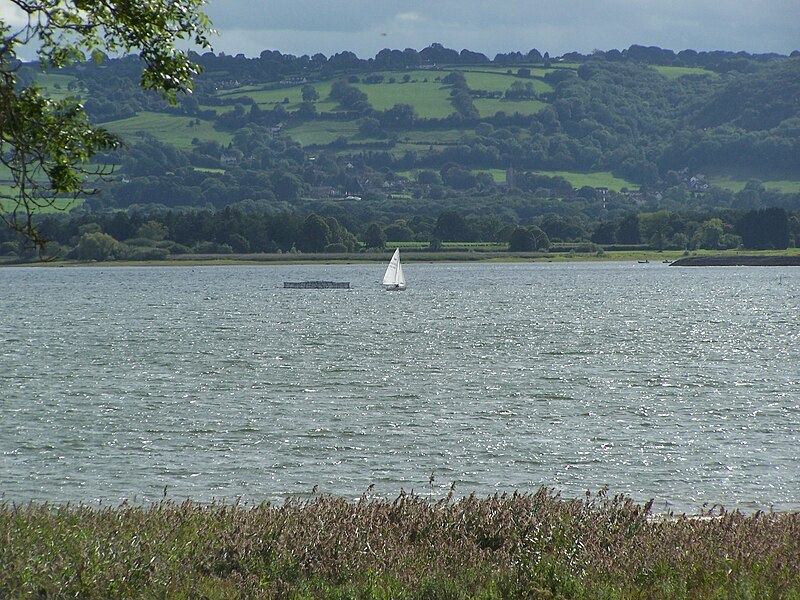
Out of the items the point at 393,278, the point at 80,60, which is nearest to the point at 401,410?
the point at 80,60

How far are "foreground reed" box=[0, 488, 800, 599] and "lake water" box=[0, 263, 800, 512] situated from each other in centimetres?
1031

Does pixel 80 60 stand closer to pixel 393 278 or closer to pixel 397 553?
pixel 397 553

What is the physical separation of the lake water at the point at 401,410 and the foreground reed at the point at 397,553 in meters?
10.3

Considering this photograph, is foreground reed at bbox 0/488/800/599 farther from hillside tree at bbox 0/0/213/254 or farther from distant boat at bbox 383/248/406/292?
distant boat at bbox 383/248/406/292

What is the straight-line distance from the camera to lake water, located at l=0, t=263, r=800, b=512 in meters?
30.2

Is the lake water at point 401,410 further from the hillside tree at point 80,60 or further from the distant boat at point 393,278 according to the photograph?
the distant boat at point 393,278

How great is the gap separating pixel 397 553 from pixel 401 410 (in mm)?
31044

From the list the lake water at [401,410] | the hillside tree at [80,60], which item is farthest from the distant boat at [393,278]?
the hillside tree at [80,60]

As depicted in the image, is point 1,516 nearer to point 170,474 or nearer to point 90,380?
point 170,474

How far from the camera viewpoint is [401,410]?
4612 centimetres

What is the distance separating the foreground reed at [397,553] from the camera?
13484 millimetres

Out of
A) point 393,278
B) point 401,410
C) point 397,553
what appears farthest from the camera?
point 393,278

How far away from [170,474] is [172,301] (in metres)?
132

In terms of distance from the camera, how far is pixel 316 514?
17000 mm
